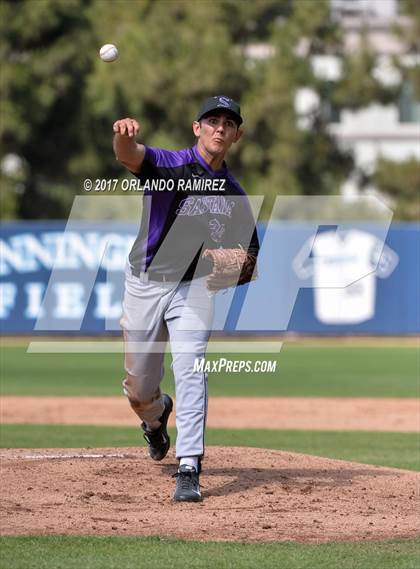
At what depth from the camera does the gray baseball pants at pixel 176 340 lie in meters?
6.29

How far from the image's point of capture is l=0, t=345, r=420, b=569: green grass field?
507 cm

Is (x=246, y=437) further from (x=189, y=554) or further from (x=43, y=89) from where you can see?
(x=43, y=89)

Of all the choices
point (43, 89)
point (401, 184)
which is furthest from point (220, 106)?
point (43, 89)

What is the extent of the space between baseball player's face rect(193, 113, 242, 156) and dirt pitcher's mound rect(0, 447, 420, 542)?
77.7 inches

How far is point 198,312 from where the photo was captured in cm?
641

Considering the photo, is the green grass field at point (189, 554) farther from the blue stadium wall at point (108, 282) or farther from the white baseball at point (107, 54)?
the blue stadium wall at point (108, 282)

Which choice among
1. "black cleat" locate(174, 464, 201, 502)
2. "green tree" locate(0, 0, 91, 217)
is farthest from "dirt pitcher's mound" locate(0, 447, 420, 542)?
"green tree" locate(0, 0, 91, 217)

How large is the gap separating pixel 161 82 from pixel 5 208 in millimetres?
5435

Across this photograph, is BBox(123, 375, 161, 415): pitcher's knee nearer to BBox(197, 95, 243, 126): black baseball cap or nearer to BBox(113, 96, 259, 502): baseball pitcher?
BBox(113, 96, 259, 502): baseball pitcher

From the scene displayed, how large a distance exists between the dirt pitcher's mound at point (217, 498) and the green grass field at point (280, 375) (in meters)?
6.66

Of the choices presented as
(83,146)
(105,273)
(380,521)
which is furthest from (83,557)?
(83,146)

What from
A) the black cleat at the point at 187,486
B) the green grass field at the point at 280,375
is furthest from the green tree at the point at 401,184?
the black cleat at the point at 187,486

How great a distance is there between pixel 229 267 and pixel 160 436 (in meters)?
1.48
